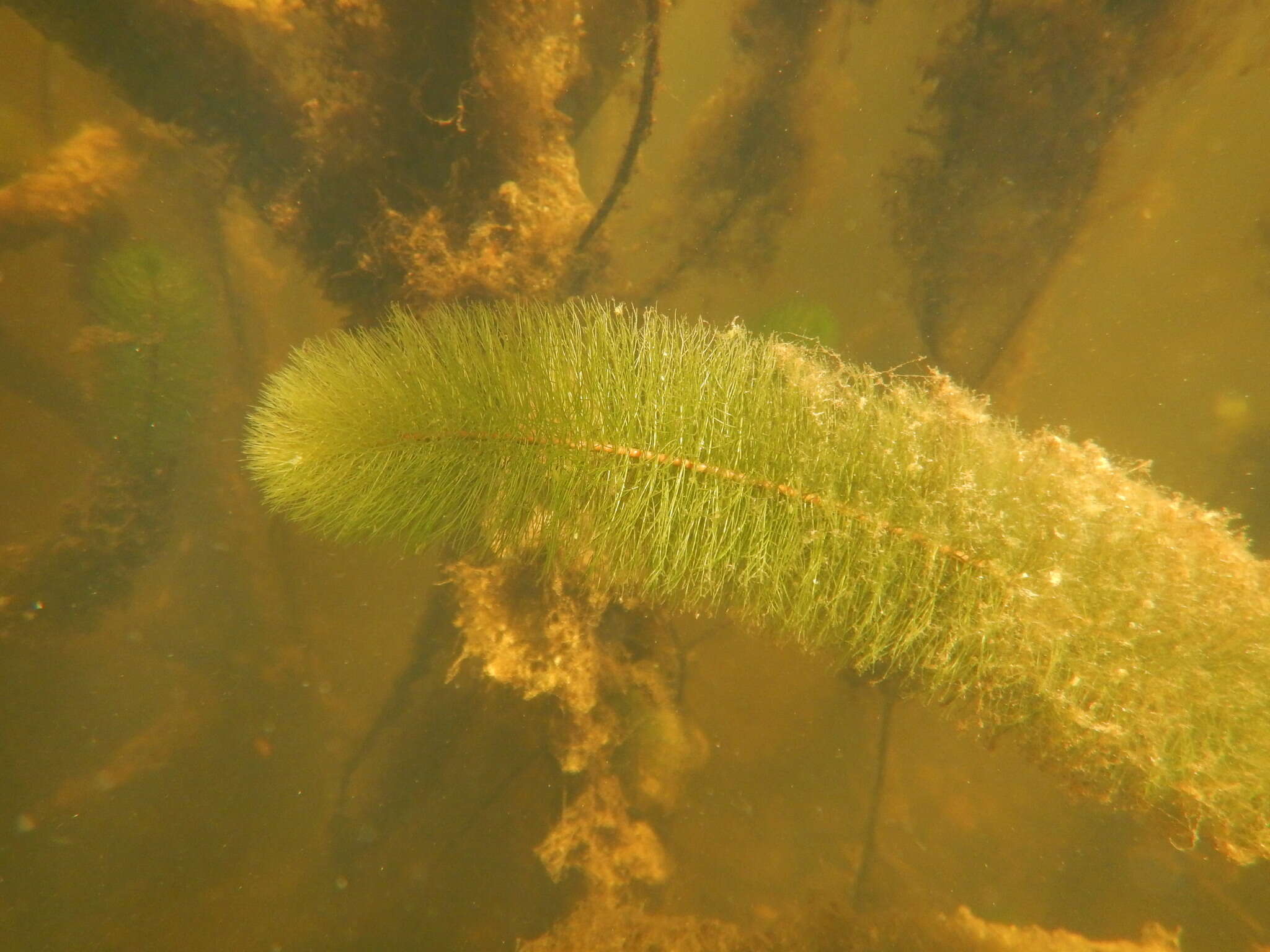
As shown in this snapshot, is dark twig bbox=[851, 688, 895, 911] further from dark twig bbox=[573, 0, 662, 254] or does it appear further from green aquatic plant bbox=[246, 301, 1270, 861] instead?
dark twig bbox=[573, 0, 662, 254]

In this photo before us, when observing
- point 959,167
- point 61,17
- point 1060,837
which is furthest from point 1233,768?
point 61,17

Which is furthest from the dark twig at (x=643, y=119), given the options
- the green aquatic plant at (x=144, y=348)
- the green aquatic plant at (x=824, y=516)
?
the green aquatic plant at (x=144, y=348)

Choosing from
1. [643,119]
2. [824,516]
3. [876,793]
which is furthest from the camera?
[876,793]

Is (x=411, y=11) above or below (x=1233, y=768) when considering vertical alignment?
above

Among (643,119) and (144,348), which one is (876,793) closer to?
(643,119)

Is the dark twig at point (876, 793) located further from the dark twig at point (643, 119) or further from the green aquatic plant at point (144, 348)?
the green aquatic plant at point (144, 348)

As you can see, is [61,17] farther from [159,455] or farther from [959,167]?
[959,167]

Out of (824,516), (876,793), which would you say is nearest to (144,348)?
(824,516)

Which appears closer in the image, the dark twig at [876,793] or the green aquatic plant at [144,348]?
the dark twig at [876,793]
